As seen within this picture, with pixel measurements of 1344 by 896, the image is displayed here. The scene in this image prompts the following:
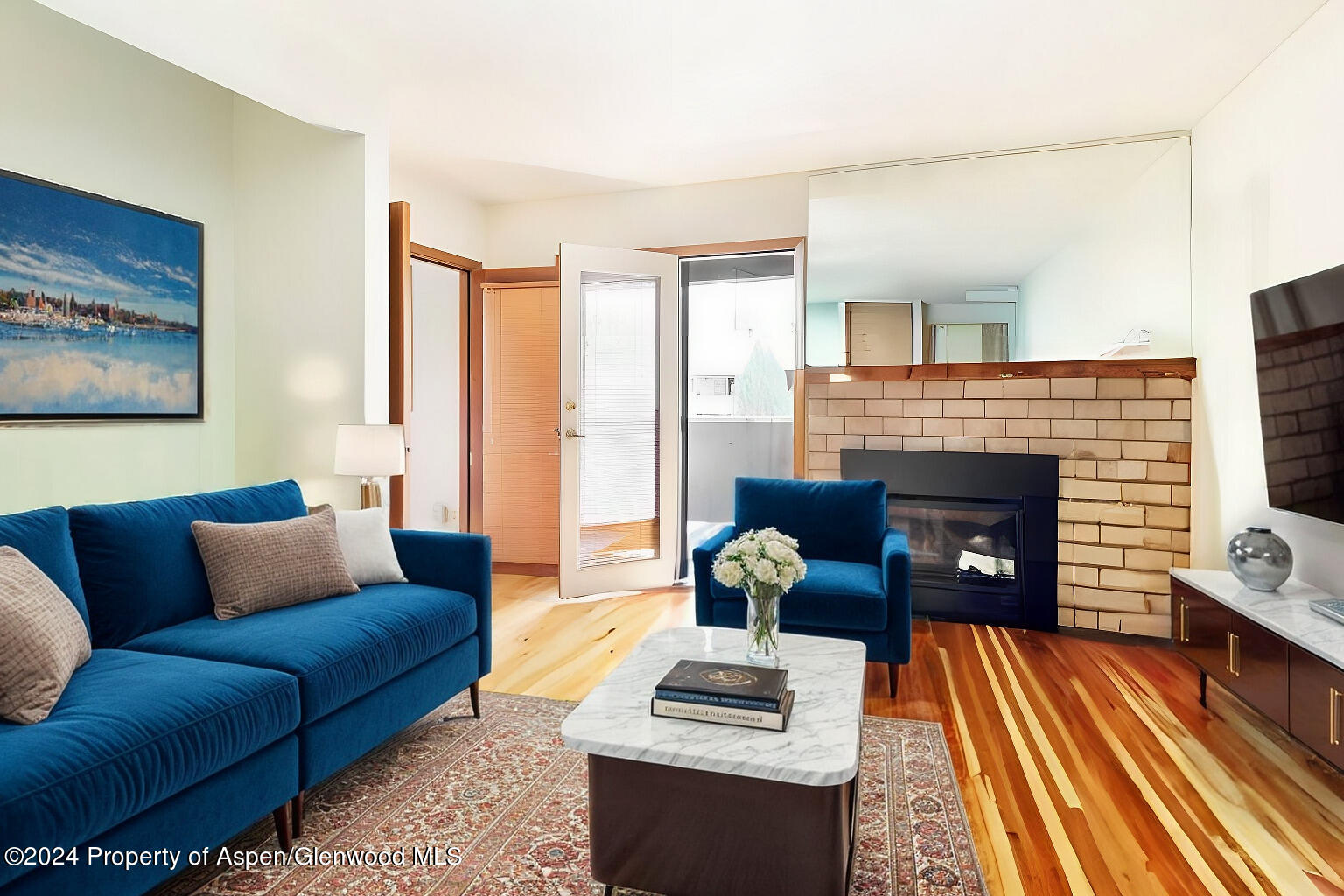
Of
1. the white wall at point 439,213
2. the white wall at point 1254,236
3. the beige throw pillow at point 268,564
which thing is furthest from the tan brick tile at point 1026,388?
the white wall at point 439,213

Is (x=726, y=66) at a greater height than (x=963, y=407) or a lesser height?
greater

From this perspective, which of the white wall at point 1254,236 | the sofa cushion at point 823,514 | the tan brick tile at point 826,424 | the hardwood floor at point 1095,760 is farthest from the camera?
the tan brick tile at point 826,424

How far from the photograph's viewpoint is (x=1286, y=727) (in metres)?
2.30

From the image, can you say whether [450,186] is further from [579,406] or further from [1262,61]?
[1262,61]

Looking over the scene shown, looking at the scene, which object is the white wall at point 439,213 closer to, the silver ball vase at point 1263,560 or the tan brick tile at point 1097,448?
the tan brick tile at point 1097,448

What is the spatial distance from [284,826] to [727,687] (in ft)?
3.99

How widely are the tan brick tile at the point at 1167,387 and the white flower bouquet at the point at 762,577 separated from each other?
271cm

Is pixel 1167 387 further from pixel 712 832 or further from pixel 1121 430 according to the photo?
pixel 712 832

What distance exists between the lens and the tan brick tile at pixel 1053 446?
→ 393 centimetres

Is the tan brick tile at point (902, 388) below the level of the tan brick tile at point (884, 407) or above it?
above

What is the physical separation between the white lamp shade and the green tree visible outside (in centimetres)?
344

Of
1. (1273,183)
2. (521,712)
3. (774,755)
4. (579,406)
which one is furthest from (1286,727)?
(579,406)

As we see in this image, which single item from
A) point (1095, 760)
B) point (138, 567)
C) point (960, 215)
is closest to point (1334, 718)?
point (1095, 760)

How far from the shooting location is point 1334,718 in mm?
2070
